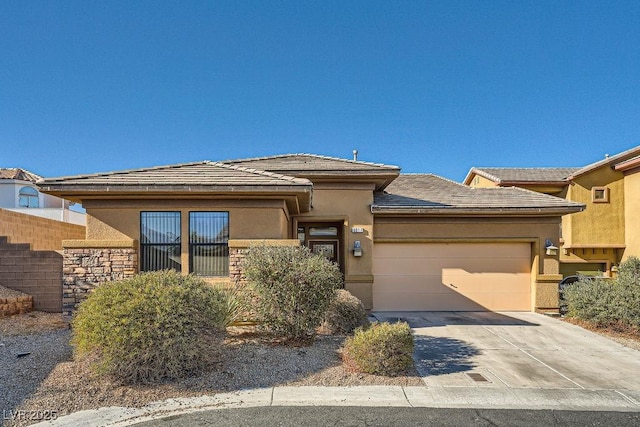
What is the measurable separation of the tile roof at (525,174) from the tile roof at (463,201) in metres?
4.69

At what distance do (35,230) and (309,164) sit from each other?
9.88 m

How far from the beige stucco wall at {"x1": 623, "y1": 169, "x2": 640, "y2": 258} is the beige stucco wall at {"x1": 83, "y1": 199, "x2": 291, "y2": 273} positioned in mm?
16045

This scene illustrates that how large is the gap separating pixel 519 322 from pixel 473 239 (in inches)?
109

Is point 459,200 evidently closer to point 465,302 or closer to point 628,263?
point 465,302

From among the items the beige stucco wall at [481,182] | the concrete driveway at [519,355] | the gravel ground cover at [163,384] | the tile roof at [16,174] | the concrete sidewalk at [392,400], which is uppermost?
the tile roof at [16,174]

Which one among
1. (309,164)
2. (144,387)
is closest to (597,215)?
(309,164)

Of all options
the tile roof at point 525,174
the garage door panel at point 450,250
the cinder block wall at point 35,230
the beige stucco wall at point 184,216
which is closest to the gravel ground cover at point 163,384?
the beige stucco wall at point 184,216

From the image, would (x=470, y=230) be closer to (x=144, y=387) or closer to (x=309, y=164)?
(x=309, y=164)

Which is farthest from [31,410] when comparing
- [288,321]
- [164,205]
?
[164,205]

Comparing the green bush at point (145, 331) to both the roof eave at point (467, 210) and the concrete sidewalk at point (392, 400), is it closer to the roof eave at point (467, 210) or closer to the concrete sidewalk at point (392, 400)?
the concrete sidewalk at point (392, 400)

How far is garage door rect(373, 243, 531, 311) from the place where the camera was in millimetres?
12547

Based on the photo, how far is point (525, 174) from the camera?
1902 cm

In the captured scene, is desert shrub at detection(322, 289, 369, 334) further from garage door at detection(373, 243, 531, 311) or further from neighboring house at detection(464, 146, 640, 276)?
neighboring house at detection(464, 146, 640, 276)

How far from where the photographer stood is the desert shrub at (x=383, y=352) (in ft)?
20.8
